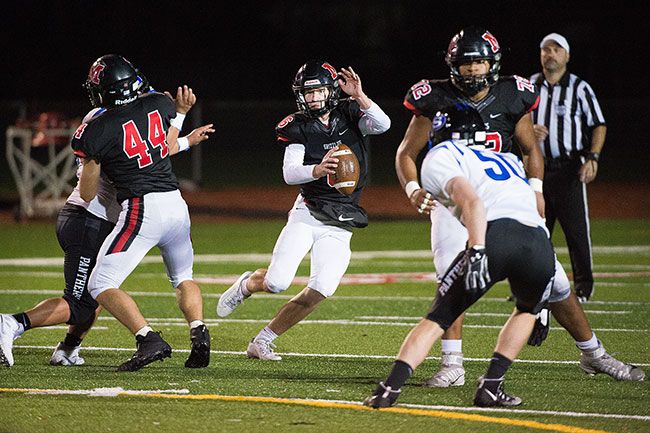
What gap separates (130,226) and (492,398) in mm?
2323

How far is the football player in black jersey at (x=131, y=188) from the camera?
6660mm

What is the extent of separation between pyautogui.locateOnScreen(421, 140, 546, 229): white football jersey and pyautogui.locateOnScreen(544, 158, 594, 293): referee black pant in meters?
4.19

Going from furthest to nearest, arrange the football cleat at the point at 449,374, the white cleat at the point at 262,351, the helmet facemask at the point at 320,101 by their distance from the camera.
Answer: the helmet facemask at the point at 320,101 → the white cleat at the point at 262,351 → the football cleat at the point at 449,374

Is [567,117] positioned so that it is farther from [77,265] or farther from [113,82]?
[77,265]

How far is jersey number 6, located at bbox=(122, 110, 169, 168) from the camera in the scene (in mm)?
6715

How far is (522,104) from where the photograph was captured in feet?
21.5

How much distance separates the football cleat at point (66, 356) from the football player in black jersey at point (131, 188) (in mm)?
483

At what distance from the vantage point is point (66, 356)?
7.07 meters

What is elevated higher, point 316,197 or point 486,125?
point 486,125

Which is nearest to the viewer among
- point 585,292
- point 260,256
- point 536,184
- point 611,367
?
point 611,367

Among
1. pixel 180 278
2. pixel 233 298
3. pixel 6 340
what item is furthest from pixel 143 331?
pixel 233 298

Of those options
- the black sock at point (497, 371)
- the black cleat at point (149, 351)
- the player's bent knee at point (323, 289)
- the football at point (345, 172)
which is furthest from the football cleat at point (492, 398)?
the football at point (345, 172)

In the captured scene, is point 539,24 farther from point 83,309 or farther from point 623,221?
point 83,309

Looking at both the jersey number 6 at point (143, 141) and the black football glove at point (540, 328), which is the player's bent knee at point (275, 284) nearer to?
the jersey number 6 at point (143, 141)
